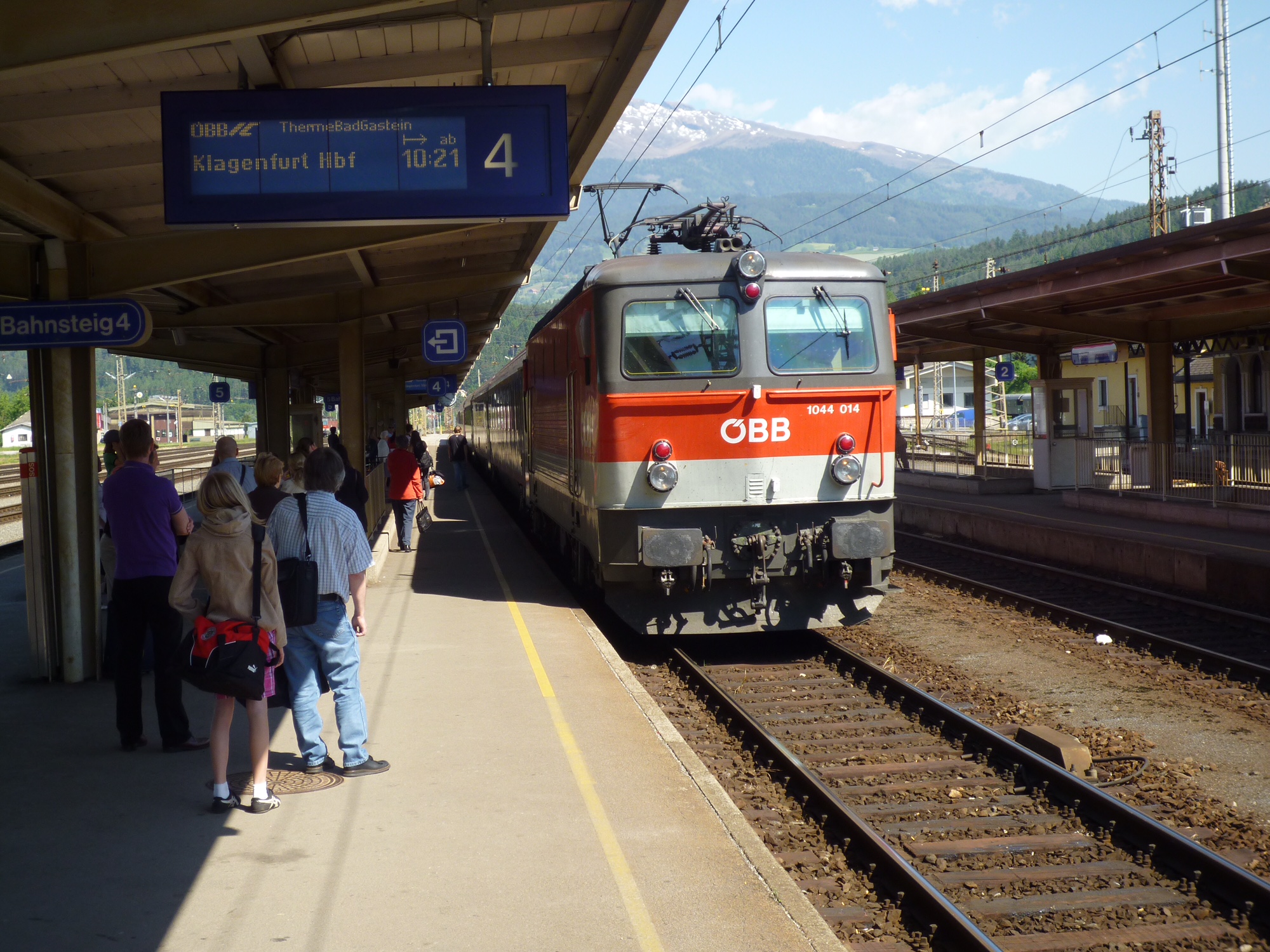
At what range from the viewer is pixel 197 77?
7.20 meters

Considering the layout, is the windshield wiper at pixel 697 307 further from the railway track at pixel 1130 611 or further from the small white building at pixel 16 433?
the small white building at pixel 16 433

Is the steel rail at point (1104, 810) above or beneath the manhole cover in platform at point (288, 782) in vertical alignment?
beneath

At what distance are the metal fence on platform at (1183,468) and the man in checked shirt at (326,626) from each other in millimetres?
14406

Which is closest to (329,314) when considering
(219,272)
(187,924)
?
(219,272)

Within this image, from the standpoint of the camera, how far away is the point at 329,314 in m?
16.0

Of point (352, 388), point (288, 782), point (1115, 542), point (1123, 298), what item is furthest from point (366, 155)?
point (1123, 298)

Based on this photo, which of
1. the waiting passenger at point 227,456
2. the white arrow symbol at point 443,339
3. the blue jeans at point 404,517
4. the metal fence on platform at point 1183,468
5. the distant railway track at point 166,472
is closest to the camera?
the waiting passenger at point 227,456

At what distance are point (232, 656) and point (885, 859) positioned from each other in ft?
9.89

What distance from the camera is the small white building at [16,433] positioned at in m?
88.9

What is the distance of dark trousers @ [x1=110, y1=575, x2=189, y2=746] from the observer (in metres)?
6.31

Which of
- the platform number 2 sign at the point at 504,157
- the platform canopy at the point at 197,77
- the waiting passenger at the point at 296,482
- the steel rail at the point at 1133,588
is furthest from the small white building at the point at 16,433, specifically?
the platform number 2 sign at the point at 504,157

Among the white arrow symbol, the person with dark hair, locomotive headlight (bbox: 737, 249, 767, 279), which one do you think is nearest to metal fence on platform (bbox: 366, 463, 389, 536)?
the white arrow symbol

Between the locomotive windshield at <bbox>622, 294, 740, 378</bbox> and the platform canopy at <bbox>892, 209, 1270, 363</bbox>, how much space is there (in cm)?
737

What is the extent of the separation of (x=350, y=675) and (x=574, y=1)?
3.75 metres
